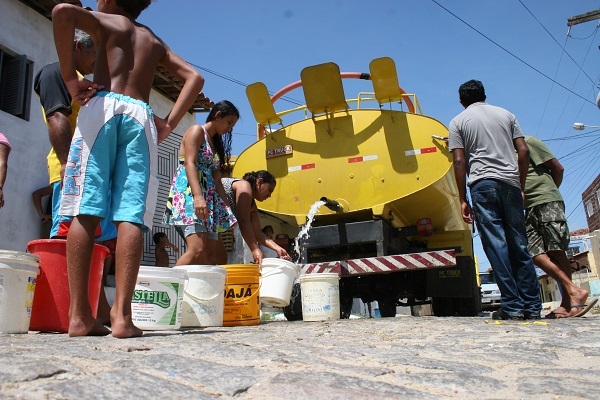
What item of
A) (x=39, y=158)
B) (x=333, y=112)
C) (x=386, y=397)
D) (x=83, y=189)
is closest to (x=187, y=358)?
(x=386, y=397)

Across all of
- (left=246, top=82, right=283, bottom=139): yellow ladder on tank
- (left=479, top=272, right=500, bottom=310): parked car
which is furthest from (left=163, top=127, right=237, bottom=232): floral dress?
(left=479, top=272, right=500, bottom=310): parked car

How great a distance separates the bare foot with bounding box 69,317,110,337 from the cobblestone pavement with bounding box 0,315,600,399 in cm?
20

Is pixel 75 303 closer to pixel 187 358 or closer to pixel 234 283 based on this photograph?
pixel 187 358

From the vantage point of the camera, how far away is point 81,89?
105 inches

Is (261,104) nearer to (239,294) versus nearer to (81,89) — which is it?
(239,294)

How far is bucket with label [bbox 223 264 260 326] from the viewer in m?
4.08

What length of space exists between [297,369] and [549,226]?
3.66 metres

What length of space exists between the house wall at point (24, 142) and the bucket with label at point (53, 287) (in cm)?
484

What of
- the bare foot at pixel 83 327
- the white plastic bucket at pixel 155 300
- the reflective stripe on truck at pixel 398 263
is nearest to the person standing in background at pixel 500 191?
the reflective stripe on truck at pixel 398 263

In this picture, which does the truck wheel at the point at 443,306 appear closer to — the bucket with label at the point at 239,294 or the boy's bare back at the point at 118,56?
the bucket with label at the point at 239,294

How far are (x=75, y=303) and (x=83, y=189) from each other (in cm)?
54

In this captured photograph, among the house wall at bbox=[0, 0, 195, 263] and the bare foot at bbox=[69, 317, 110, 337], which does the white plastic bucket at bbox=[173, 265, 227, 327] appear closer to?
the bare foot at bbox=[69, 317, 110, 337]

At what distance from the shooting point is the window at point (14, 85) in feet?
25.4

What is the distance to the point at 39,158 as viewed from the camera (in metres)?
7.92
